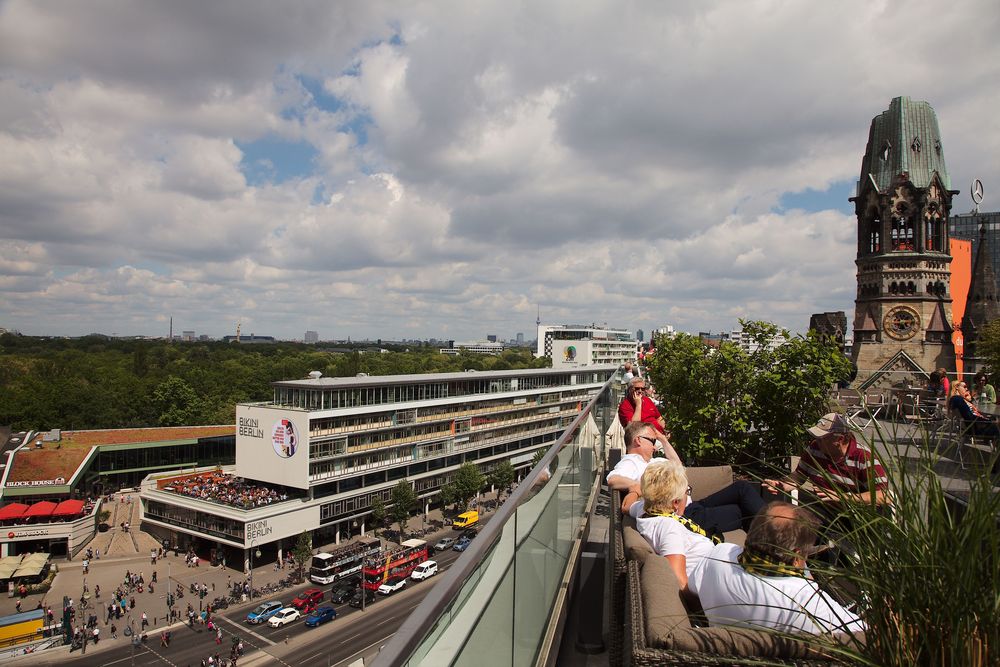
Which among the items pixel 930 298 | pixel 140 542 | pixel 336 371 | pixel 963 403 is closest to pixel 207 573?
pixel 140 542

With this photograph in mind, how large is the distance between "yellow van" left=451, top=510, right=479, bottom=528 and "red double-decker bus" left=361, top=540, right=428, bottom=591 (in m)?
6.73

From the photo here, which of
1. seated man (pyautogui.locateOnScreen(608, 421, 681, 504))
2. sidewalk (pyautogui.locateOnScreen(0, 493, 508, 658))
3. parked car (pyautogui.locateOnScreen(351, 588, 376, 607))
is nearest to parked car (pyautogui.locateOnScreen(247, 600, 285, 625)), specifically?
sidewalk (pyautogui.locateOnScreen(0, 493, 508, 658))

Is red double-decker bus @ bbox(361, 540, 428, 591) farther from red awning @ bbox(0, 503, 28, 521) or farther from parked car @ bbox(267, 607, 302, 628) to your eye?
red awning @ bbox(0, 503, 28, 521)

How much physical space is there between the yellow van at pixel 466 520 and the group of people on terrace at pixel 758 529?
3823 cm

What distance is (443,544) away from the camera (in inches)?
1464

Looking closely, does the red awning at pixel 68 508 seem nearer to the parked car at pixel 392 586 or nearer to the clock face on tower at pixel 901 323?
the parked car at pixel 392 586

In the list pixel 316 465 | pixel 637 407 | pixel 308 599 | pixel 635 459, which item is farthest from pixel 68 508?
pixel 635 459

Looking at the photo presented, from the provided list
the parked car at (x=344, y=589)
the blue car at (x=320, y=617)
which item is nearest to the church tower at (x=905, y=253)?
the parked car at (x=344, y=589)

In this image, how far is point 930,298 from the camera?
4134cm

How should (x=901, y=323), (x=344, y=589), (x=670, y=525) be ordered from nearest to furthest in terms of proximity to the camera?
(x=670, y=525)
(x=344, y=589)
(x=901, y=323)

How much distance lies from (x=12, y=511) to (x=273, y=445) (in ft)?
54.9

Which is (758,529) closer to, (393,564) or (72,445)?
(393,564)

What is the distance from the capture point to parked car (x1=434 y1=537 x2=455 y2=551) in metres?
36.9

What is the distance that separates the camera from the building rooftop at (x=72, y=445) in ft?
135
